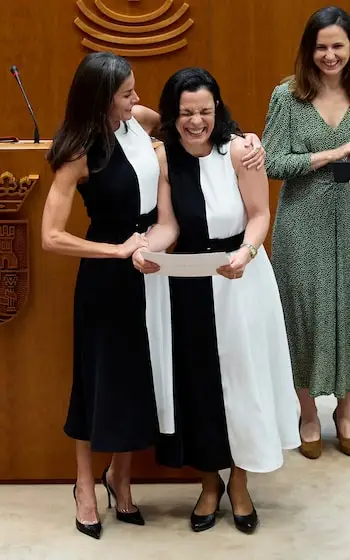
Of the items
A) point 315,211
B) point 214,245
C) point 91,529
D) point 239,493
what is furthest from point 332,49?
point 91,529

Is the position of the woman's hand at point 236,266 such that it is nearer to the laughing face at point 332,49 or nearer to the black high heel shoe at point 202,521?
the black high heel shoe at point 202,521

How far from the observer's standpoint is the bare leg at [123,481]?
3020 mm

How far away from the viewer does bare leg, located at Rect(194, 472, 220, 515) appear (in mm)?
2967

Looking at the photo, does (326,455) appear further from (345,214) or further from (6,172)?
(6,172)

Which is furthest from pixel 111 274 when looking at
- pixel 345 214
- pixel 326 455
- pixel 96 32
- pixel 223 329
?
pixel 96 32

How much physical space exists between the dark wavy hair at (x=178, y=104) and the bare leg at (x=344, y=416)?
1390 millimetres

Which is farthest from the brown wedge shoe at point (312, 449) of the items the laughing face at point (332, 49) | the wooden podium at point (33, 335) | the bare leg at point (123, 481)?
the laughing face at point (332, 49)

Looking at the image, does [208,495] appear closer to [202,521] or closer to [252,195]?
[202,521]

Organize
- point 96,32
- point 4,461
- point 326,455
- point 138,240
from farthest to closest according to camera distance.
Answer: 1. point 96,32
2. point 326,455
3. point 4,461
4. point 138,240

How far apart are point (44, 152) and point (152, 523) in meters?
1.29

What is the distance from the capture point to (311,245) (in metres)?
3.47

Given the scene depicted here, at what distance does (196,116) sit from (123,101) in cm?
22

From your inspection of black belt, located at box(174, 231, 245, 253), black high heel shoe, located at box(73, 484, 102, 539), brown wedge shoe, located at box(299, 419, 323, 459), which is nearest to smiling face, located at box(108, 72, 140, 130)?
black belt, located at box(174, 231, 245, 253)

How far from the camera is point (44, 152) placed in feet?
9.92
